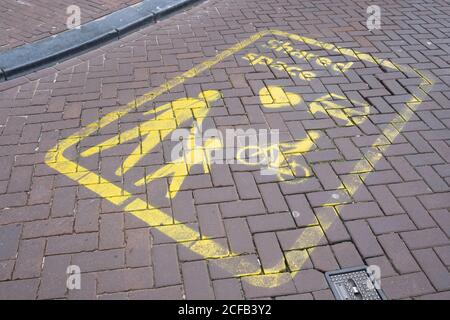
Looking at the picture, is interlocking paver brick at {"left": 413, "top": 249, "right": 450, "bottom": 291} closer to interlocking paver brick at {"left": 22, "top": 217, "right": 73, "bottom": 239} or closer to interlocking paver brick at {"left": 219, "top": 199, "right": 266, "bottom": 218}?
interlocking paver brick at {"left": 219, "top": 199, "right": 266, "bottom": 218}

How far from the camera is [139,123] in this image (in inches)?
158

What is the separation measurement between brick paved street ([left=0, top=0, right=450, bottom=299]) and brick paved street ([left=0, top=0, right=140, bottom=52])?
14 centimetres

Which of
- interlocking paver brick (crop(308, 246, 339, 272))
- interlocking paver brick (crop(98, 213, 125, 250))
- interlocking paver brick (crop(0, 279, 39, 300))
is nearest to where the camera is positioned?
interlocking paver brick (crop(0, 279, 39, 300))

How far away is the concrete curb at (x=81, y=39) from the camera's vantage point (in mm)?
4848

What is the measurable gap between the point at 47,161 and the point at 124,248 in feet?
4.25

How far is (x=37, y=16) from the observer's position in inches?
233

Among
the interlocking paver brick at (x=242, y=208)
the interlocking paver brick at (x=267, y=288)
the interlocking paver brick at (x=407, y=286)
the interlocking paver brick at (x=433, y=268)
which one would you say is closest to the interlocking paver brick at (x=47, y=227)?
the interlocking paver brick at (x=242, y=208)

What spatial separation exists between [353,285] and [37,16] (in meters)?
5.82

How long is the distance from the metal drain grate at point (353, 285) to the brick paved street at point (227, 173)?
61 millimetres

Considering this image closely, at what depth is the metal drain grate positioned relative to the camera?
262 cm

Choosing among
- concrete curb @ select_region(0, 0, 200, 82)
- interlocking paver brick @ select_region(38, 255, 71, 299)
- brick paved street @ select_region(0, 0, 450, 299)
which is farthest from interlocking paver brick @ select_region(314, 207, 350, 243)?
concrete curb @ select_region(0, 0, 200, 82)

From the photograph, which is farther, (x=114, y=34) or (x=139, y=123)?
(x=114, y=34)

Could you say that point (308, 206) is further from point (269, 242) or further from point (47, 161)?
point (47, 161)

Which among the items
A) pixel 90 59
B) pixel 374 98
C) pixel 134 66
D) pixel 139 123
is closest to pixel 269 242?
pixel 139 123
